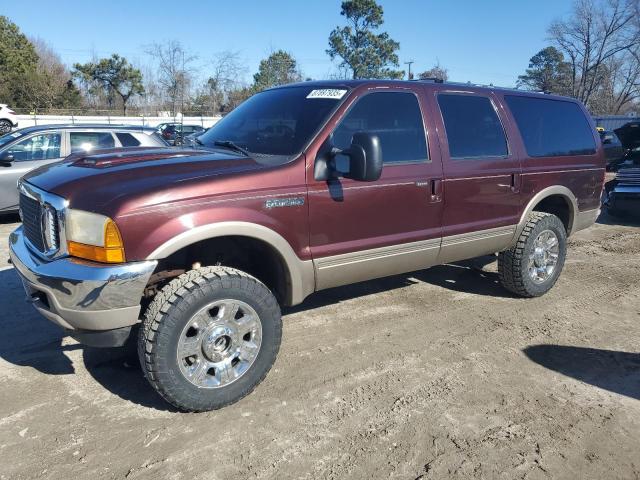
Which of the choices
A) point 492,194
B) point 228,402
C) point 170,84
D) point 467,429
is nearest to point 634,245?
point 492,194

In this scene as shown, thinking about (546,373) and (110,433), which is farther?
(546,373)

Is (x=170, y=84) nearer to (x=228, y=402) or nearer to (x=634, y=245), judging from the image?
(x=634, y=245)

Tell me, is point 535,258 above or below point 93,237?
below

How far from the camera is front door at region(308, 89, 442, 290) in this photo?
3516mm

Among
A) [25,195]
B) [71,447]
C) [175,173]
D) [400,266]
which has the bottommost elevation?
[71,447]

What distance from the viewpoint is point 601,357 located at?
3.91m

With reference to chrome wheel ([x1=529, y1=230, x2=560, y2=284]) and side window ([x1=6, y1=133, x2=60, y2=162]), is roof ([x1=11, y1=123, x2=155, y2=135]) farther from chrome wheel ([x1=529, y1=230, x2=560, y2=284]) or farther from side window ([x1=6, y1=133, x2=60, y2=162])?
chrome wheel ([x1=529, y1=230, x2=560, y2=284])

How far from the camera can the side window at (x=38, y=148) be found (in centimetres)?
814

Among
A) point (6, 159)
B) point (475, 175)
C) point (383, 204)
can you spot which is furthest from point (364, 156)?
point (6, 159)

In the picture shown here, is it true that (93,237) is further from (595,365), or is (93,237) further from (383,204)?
(595,365)

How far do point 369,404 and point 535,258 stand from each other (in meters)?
2.81

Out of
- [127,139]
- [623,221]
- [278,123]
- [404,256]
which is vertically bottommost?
[623,221]

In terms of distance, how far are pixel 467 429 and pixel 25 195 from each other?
3235 millimetres

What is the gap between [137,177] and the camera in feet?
9.66
